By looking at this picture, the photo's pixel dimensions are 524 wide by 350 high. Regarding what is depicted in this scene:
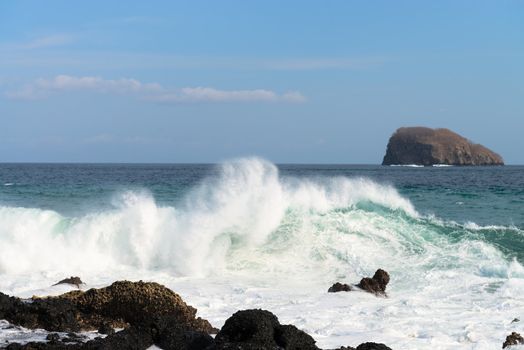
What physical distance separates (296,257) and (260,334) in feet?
31.3

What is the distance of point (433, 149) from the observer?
129625 mm

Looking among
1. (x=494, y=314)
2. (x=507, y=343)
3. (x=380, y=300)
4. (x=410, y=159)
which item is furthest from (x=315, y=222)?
(x=410, y=159)

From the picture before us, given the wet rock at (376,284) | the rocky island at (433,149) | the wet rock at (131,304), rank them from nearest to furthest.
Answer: the wet rock at (131,304) → the wet rock at (376,284) → the rocky island at (433,149)

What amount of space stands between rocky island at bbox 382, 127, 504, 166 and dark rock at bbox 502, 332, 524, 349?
123955mm

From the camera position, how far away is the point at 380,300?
35.0 feet

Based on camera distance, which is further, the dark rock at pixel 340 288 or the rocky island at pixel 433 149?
the rocky island at pixel 433 149

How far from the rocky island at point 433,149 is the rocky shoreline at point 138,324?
124775 millimetres

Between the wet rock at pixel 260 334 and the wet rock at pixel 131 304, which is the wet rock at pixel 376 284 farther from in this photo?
the wet rock at pixel 260 334

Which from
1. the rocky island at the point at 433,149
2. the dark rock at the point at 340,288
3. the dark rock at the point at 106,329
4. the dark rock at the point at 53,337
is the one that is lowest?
the dark rock at the point at 340,288

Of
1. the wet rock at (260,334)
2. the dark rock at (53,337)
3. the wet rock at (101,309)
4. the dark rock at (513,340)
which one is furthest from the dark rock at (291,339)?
the dark rock at (513,340)

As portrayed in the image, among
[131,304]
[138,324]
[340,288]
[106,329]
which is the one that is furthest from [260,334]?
[340,288]

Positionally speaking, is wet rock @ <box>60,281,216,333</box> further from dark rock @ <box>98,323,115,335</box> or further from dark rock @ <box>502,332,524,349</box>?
dark rock @ <box>502,332,524,349</box>

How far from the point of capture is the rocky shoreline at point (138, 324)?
5859mm

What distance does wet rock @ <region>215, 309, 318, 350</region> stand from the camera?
18.9 ft
